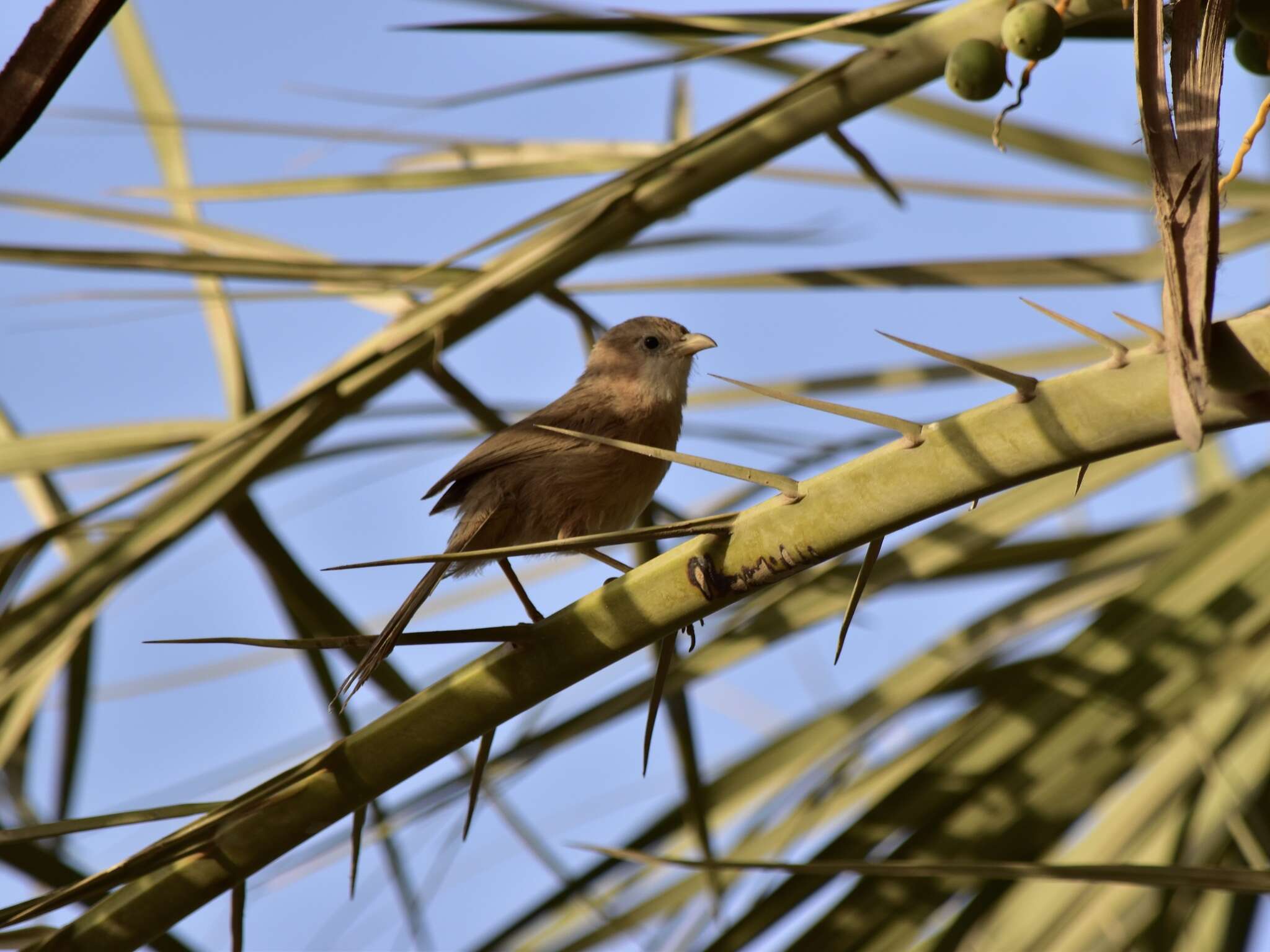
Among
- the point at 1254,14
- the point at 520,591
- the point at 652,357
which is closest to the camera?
the point at 1254,14

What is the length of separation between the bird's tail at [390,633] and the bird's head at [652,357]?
1.27 metres

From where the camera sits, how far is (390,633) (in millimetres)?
2135

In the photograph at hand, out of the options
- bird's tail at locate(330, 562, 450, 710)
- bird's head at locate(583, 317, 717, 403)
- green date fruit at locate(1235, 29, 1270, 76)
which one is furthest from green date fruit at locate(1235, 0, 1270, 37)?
bird's head at locate(583, 317, 717, 403)

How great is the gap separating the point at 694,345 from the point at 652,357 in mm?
152

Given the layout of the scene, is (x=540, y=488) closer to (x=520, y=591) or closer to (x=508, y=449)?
(x=508, y=449)

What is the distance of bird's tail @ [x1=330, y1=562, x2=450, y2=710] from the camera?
187 centimetres

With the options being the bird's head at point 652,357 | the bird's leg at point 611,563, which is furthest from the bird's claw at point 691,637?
the bird's head at point 652,357

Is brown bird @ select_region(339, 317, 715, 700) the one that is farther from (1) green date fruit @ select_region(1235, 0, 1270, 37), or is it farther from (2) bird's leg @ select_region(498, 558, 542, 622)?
(1) green date fruit @ select_region(1235, 0, 1270, 37)

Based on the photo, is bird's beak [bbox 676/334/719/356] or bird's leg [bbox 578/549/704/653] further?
bird's beak [bbox 676/334/719/356]

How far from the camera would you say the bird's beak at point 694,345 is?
3.86m

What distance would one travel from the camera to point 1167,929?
229 cm

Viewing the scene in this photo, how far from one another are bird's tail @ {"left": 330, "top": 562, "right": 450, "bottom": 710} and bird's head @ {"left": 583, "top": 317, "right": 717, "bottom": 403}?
1.27 m

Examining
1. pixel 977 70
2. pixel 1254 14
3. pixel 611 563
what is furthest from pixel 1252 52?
pixel 611 563

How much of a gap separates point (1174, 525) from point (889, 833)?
1.13 meters
